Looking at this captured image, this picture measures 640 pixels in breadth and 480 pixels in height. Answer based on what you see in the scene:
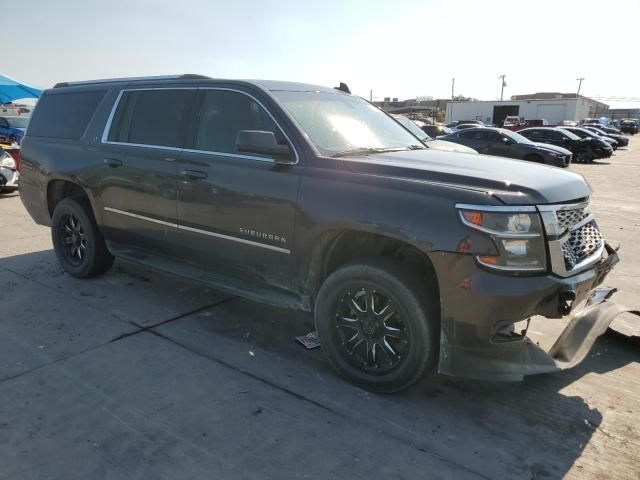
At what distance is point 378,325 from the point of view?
326cm

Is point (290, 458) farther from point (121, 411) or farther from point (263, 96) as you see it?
point (263, 96)

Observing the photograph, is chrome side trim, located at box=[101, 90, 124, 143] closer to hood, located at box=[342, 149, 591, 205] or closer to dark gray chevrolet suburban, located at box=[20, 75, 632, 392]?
dark gray chevrolet suburban, located at box=[20, 75, 632, 392]

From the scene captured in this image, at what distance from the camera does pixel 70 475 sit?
2.53 metres

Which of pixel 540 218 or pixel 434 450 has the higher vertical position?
pixel 540 218

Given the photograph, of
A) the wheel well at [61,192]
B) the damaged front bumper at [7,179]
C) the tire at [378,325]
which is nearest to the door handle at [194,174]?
the tire at [378,325]

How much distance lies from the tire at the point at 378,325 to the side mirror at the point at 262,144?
0.91 m

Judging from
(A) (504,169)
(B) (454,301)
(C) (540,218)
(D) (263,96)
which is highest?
(D) (263,96)

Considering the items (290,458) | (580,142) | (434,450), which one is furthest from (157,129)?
(580,142)

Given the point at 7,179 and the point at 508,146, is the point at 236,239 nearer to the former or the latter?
the point at 7,179

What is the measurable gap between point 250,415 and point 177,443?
1.50ft

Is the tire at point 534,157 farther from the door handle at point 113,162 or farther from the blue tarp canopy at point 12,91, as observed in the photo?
the blue tarp canopy at point 12,91

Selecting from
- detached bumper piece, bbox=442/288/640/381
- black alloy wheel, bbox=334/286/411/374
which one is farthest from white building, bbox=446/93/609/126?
black alloy wheel, bbox=334/286/411/374

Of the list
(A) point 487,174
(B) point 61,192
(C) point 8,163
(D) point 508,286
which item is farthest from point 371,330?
(C) point 8,163

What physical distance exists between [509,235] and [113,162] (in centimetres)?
361
